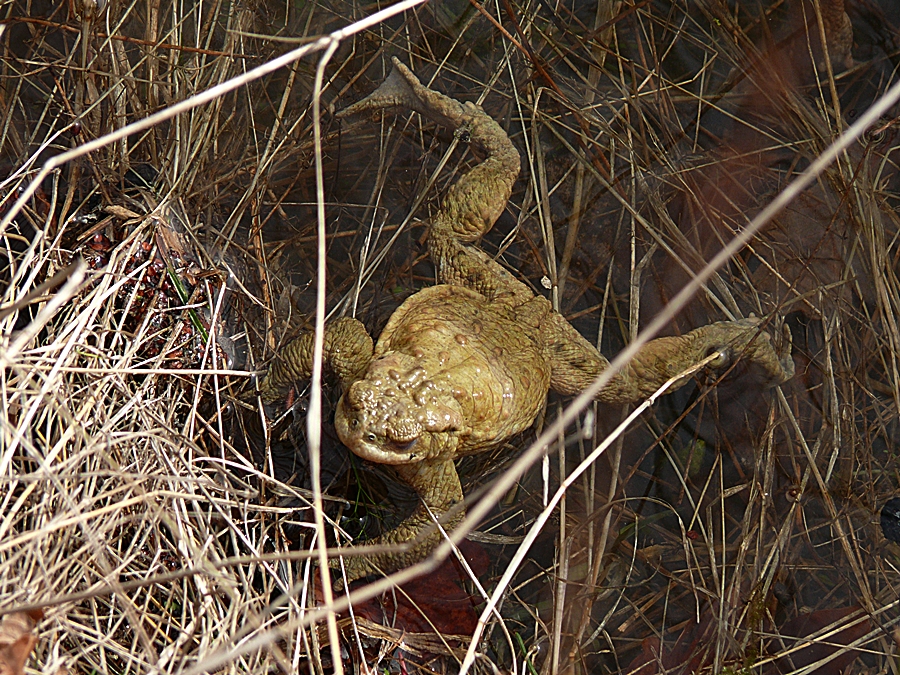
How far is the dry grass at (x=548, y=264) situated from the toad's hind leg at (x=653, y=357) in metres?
0.18

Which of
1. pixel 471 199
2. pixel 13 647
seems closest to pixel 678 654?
pixel 471 199

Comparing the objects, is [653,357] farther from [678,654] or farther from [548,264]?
[678,654]

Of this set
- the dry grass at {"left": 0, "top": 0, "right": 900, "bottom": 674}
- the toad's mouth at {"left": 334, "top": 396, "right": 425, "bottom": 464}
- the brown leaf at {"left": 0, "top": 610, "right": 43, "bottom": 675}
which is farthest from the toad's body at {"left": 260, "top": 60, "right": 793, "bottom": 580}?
the brown leaf at {"left": 0, "top": 610, "right": 43, "bottom": 675}

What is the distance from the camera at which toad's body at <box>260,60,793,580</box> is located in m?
2.45

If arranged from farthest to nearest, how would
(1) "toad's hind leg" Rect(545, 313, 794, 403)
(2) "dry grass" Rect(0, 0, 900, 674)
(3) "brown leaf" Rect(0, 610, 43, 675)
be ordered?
(1) "toad's hind leg" Rect(545, 313, 794, 403)
(2) "dry grass" Rect(0, 0, 900, 674)
(3) "brown leaf" Rect(0, 610, 43, 675)

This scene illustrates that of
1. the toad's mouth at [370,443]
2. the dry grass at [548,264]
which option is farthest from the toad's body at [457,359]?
the dry grass at [548,264]

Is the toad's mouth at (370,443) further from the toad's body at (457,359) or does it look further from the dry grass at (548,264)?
the dry grass at (548,264)

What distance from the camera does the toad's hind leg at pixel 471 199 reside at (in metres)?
3.11

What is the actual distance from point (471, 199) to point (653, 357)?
3.53ft

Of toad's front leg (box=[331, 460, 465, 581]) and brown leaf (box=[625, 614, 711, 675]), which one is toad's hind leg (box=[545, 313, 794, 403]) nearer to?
toad's front leg (box=[331, 460, 465, 581])

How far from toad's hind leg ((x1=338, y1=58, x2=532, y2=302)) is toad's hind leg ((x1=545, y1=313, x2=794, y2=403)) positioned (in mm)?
287

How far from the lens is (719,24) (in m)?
3.82

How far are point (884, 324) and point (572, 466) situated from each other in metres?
1.72

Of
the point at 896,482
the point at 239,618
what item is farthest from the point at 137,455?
the point at 896,482
